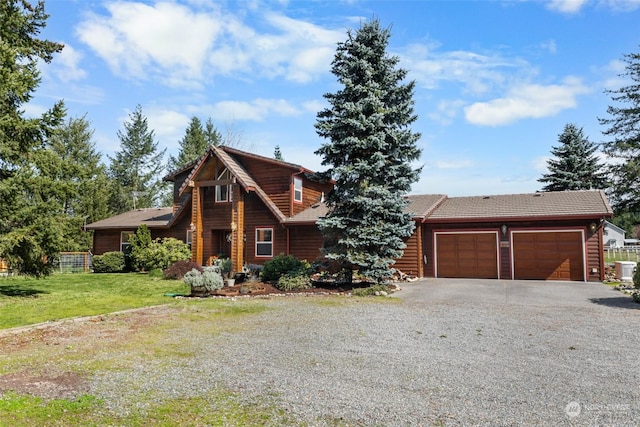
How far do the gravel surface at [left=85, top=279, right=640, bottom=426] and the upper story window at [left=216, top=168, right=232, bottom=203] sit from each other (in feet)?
44.3

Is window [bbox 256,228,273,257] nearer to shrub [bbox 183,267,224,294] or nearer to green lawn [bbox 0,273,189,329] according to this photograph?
green lawn [bbox 0,273,189,329]

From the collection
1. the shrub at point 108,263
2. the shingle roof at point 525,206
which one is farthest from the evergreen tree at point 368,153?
the shrub at point 108,263

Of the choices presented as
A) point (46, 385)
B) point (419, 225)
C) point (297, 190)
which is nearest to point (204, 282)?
point (46, 385)

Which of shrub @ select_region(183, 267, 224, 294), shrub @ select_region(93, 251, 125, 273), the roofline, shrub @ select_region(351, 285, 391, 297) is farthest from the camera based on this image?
shrub @ select_region(93, 251, 125, 273)

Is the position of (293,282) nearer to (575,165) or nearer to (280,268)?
(280,268)

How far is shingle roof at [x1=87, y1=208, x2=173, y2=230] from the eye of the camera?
983 inches

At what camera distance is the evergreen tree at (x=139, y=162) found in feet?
148

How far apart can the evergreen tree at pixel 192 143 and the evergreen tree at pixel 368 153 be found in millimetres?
32491

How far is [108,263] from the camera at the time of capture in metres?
23.5

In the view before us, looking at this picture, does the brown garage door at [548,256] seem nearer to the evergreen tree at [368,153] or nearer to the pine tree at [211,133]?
the evergreen tree at [368,153]

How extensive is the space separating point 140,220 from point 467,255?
19.3 metres

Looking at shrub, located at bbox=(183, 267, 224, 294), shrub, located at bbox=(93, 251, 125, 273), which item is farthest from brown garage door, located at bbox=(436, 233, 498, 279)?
shrub, located at bbox=(93, 251, 125, 273)

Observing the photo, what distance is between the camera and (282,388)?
4559 mm

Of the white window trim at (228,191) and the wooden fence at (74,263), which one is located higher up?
the white window trim at (228,191)
